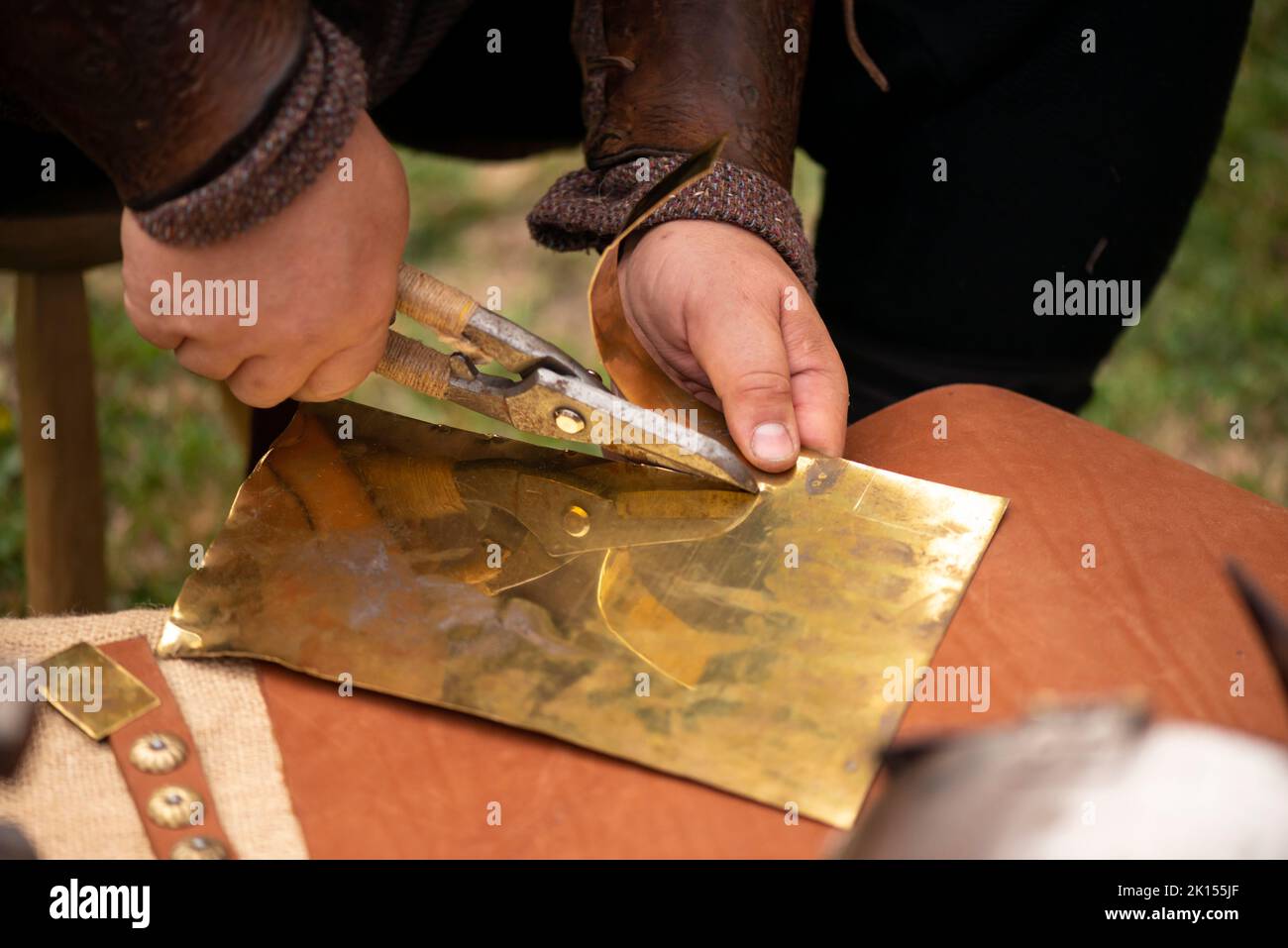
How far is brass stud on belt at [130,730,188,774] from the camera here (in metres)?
0.68

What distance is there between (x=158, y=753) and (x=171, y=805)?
0.13 ft

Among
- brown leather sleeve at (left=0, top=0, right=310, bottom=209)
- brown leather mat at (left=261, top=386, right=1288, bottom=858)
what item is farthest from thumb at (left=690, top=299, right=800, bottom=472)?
brown leather sleeve at (left=0, top=0, right=310, bottom=209)

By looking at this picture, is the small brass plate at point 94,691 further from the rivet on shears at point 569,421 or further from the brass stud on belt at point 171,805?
the rivet on shears at point 569,421

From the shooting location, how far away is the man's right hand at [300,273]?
775 millimetres

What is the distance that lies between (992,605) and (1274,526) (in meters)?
0.24

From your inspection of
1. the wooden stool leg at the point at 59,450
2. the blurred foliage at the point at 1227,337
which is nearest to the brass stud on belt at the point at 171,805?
the wooden stool leg at the point at 59,450

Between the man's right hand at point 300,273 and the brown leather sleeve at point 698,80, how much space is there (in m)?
0.29

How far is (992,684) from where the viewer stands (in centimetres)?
73

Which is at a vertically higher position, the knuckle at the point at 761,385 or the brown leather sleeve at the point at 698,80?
the brown leather sleeve at the point at 698,80

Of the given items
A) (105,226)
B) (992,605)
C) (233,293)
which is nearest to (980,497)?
(992,605)

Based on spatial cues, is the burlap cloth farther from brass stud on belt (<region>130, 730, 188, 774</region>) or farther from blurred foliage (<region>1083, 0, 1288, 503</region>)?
blurred foliage (<region>1083, 0, 1288, 503</region>)

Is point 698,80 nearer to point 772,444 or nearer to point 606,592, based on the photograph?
point 772,444

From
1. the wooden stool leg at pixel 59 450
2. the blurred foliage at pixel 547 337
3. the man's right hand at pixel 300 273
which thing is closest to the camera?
the man's right hand at pixel 300 273

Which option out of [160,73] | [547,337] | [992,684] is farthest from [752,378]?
[547,337]
